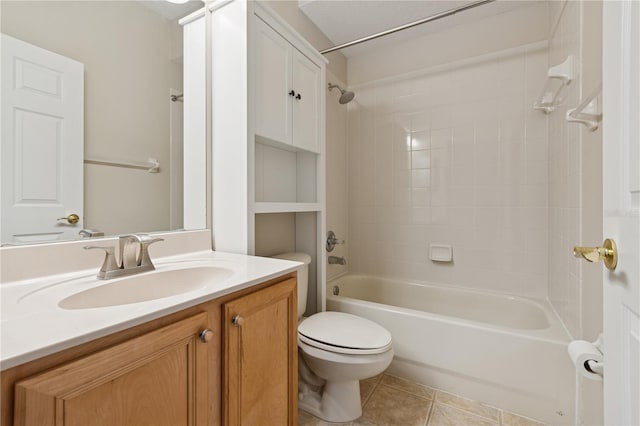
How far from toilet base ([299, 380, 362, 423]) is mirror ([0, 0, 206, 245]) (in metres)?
1.05

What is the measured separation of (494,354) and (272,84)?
5.81 ft

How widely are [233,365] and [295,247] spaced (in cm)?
110

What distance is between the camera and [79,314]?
581 mm

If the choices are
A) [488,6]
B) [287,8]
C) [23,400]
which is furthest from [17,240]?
[488,6]

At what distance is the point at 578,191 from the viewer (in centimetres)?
131

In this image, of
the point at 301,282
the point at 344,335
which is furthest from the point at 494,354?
the point at 301,282

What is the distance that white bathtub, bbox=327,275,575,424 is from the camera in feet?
4.29

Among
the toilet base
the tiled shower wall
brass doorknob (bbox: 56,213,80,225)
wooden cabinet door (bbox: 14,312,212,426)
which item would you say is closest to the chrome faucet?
brass doorknob (bbox: 56,213,80,225)

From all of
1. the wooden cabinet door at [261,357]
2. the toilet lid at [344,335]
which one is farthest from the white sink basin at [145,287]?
the toilet lid at [344,335]

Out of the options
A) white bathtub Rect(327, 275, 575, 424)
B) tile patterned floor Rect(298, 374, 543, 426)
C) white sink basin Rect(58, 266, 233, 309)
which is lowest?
tile patterned floor Rect(298, 374, 543, 426)

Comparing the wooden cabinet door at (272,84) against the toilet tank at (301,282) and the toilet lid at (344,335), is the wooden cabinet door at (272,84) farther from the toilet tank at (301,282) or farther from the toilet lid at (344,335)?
the toilet lid at (344,335)
